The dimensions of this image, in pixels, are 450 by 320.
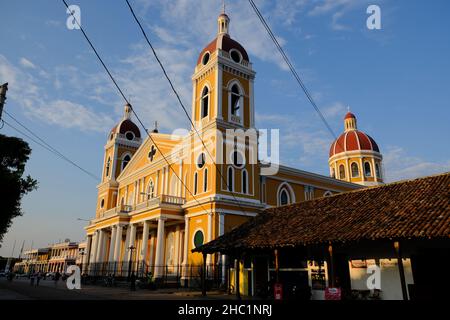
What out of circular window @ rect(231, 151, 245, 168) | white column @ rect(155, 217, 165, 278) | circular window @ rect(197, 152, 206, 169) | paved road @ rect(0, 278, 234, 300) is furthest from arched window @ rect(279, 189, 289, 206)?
paved road @ rect(0, 278, 234, 300)

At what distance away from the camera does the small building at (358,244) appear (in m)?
11.8

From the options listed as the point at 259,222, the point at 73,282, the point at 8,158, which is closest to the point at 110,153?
the point at 73,282

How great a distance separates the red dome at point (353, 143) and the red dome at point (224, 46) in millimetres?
23195

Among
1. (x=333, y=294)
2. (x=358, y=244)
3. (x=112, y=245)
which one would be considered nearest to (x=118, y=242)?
(x=112, y=245)

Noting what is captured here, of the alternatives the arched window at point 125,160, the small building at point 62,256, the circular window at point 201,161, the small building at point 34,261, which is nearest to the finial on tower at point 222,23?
the circular window at point 201,161

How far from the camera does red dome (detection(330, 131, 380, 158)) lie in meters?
46.7

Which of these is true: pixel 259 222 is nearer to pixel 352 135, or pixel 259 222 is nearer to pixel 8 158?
pixel 8 158

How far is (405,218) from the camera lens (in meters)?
12.0

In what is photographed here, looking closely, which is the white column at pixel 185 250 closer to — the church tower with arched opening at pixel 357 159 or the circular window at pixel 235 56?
the circular window at pixel 235 56

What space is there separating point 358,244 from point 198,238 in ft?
44.4

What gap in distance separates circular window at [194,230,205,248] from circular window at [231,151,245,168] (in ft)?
18.5

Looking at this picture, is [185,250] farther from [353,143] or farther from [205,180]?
[353,143]

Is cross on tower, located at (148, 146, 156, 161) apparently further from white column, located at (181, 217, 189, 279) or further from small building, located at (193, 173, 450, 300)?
small building, located at (193, 173, 450, 300)

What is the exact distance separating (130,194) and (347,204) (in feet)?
89.3
